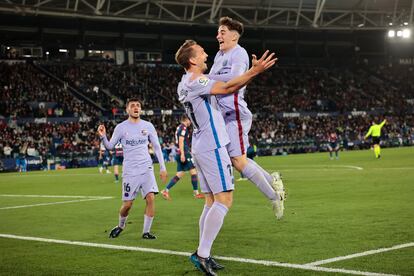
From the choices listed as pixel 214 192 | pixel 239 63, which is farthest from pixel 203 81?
pixel 214 192

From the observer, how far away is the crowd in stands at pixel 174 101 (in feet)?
140

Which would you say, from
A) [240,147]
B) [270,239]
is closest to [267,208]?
[270,239]

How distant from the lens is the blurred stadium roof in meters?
47.2

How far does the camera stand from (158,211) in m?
13.6

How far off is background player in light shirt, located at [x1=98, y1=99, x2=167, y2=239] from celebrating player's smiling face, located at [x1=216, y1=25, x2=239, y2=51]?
9.09 feet

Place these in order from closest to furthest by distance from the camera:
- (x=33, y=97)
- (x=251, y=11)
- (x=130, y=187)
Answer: (x=130, y=187) → (x=33, y=97) → (x=251, y=11)

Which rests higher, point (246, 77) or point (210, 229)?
point (246, 77)

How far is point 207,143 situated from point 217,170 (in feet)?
1.08

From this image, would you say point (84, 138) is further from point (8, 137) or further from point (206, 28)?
point (206, 28)

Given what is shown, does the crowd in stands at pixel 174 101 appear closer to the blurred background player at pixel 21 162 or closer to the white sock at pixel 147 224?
the blurred background player at pixel 21 162

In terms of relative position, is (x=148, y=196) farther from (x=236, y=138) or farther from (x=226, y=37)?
(x=226, y=37)

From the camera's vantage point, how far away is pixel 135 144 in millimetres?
10320

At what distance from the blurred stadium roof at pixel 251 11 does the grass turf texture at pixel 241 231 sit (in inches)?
1276

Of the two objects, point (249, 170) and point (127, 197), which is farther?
point (127, 197)
